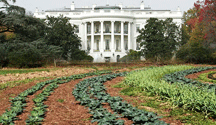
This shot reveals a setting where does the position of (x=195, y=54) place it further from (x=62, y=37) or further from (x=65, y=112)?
(x=65, y=112)

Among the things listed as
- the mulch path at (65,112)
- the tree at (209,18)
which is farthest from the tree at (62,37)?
the mulch path at (65,112)

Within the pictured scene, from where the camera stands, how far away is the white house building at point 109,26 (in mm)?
46688

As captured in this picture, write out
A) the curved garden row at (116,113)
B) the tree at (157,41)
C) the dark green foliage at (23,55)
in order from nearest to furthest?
the curved garden row at (116,113) → the dark green foliage at (23,55) → the tree at (157,41)

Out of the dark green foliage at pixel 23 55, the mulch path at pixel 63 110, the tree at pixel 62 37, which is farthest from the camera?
the tree at pixel 62 37

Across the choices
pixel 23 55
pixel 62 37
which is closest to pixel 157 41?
pixel 62 37

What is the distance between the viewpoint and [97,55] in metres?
46.1

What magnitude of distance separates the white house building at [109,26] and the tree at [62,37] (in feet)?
40.7

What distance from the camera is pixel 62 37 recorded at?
31484mm

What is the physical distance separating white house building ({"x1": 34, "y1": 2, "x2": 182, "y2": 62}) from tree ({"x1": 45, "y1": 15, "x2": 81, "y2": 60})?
40.7 feet

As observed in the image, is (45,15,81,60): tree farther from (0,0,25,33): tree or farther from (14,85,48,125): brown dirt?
(14,85,48,125): brown dirt

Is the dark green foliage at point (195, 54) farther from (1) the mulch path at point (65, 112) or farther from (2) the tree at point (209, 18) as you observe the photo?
(1) the mulch path at point (65, 112)

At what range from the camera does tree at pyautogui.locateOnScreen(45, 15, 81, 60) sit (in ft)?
100

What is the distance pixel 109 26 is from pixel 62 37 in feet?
62.3

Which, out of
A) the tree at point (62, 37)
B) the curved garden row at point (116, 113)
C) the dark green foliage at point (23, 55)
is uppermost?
the tree at point (62, 37)
